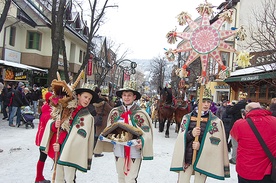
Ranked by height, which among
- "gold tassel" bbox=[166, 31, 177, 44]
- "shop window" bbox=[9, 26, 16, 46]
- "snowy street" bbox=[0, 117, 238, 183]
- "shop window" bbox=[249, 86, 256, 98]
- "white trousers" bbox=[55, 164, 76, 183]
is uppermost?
"shop window" bbox=[9, 26, 16, 46]

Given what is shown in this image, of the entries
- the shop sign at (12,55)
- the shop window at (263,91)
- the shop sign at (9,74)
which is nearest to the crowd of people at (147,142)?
the shop sign at (9,74)

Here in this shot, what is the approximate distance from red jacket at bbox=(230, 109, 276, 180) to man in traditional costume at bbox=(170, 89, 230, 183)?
0.90 feet

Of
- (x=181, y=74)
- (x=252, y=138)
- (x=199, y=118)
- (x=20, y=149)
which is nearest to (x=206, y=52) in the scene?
(x=181, y=74)

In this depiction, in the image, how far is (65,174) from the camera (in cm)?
380

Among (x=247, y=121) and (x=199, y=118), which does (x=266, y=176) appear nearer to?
(x=247, y=121)

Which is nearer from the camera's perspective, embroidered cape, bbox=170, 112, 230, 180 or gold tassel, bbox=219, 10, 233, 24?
embroidered cape, bbox=170, 112, 230, 180

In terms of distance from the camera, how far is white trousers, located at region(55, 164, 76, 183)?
378 cm

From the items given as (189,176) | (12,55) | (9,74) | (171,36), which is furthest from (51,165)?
(12,55)

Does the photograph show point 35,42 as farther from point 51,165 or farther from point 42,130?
point 42,130

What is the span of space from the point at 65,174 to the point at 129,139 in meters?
1.06

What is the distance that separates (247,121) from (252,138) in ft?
0.80

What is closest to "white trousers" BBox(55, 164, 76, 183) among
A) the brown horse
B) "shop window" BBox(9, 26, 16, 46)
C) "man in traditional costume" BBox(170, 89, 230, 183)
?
"man in traditional costume" BBox(170, 89, 230, 183)

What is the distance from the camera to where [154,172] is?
19.3ft

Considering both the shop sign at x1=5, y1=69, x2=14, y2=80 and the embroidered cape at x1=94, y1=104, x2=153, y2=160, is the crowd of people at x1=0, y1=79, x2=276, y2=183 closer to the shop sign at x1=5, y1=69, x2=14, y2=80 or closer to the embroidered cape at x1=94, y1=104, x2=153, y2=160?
the embroidered cape at x1=94, y1=104, x2=153, y2=160
